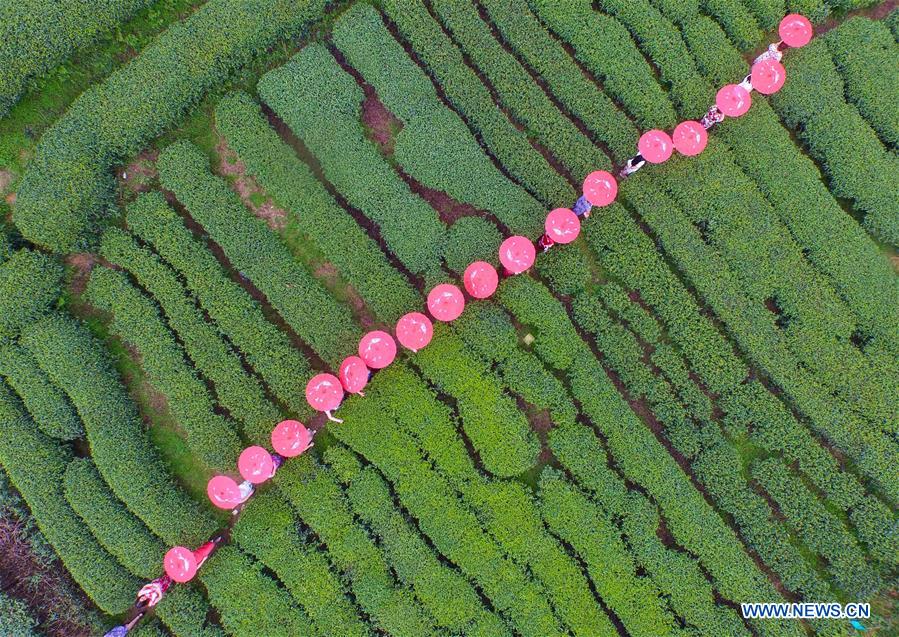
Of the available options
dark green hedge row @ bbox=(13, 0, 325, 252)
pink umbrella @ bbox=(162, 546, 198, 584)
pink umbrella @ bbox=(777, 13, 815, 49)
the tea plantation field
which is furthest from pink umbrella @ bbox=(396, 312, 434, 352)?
pink umbrella @ bbox=(777, 13, 815, 49)

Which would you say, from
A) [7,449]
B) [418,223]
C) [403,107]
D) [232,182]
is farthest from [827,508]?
[7,449]

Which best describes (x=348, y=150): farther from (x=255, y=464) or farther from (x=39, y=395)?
Answer: (x=39, y=395)

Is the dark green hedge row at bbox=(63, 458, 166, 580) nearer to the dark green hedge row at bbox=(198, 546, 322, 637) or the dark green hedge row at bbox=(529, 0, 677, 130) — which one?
the dark green hedge row at bbox=(198, 546, 322, 637)

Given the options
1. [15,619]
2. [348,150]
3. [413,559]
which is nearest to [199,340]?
[348,150]

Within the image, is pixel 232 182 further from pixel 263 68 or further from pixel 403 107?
pixel 403 107

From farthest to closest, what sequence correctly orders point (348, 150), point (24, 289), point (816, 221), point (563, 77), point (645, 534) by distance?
point (563, 77) < point (348, 150) < point (816, 221) < point (24, 289) < point (645, 534)

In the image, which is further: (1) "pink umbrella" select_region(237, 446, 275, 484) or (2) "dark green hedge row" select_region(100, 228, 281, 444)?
(2) "dark green hedge row" select_region(100, 228, 281, 444)
